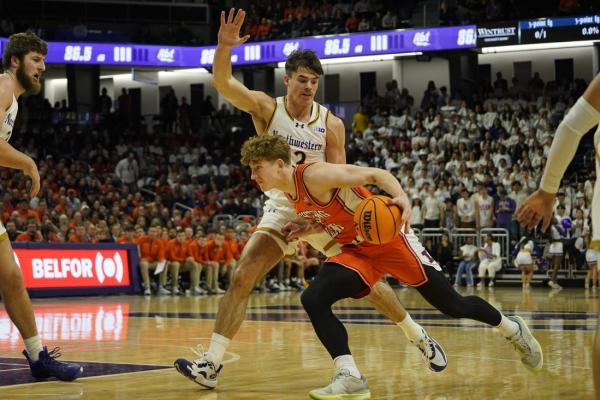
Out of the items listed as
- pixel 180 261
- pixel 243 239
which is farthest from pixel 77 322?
pixel 243 239

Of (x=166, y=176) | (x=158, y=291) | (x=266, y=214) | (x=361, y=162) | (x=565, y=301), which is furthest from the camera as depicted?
(x=166, y=176)

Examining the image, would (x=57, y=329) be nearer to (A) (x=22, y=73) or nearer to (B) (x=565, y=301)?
(A) (x=22, y=73)

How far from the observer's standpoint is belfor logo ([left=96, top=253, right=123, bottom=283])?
17531 mm

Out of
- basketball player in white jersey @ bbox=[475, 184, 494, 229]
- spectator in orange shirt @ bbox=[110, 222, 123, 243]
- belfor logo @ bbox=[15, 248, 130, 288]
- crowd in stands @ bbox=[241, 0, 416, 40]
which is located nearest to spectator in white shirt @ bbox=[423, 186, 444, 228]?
basketball player in white jersey @ bbox=[475, 184, 494, 229]

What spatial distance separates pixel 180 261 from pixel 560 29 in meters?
14.9

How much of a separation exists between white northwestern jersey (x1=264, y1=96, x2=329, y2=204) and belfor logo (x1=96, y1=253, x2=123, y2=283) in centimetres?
1172

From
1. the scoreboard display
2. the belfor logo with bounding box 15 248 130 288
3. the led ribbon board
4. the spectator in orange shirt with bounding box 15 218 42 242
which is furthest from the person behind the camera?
the led ribbon board

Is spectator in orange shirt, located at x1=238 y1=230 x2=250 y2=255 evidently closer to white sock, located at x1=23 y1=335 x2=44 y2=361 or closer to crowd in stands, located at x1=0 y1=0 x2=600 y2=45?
crowd in stands, located at x1=0 y1=0 x2=600 y2=45

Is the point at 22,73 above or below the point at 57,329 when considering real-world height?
above

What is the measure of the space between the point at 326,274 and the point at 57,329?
555cm

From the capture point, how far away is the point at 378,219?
5.10 m

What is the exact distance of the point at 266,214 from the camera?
20.8 ft

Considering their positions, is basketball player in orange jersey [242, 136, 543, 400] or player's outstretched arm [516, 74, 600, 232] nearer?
player's outstretched arm [516, 74, 600, 232]

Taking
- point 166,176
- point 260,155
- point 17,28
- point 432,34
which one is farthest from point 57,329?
point 17,28
